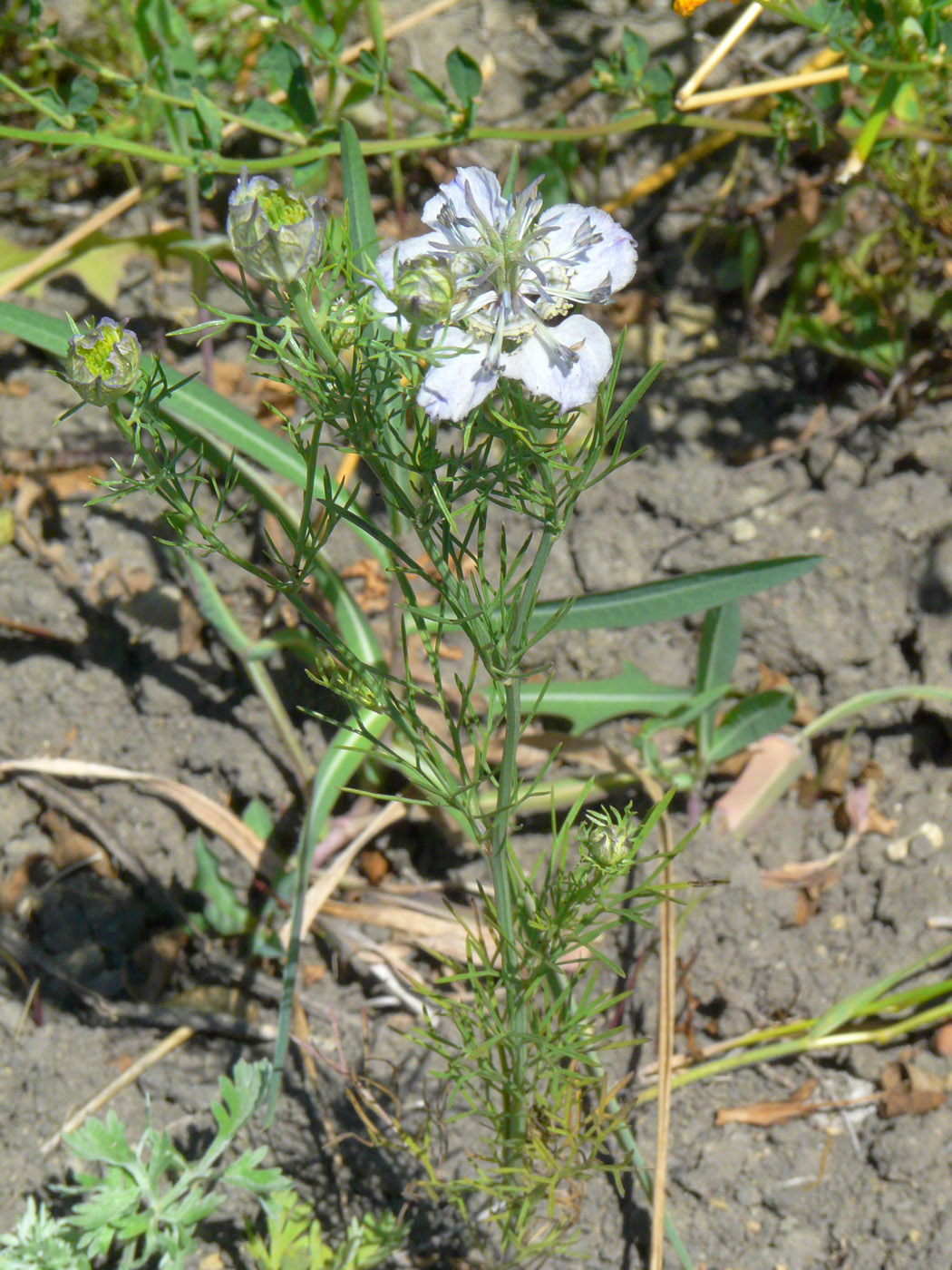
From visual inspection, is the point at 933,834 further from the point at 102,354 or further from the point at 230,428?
the point at 102,354

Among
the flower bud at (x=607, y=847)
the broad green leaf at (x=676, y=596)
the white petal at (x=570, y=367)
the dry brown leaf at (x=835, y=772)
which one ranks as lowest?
the dry brown leaf at (x=835, y=772)

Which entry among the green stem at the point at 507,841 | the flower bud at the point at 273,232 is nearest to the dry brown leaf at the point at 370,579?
the green stem at the point at 507,841

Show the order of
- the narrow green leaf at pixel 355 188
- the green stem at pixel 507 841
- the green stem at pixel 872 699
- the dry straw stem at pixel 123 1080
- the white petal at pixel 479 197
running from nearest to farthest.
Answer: the white petal at pixel 479 197, the green stem at pixel 507 841, the narrow green leaf at pixel 355 188, the dry straw stem at pixel 123 1080, the green stem at pixel 872 699

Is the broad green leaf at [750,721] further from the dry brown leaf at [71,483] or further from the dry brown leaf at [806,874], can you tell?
the dry brown leaf at [71,483]

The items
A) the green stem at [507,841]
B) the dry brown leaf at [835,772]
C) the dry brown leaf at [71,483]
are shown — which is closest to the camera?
the green stem at [507,841]

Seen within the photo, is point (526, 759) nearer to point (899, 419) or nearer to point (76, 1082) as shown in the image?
point (76, 1082)

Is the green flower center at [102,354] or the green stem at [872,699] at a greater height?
the green flower center at [102,354]

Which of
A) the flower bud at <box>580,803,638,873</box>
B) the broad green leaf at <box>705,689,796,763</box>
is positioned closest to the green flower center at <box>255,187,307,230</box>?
the flower bud at <box>580,803,638,873</box>
